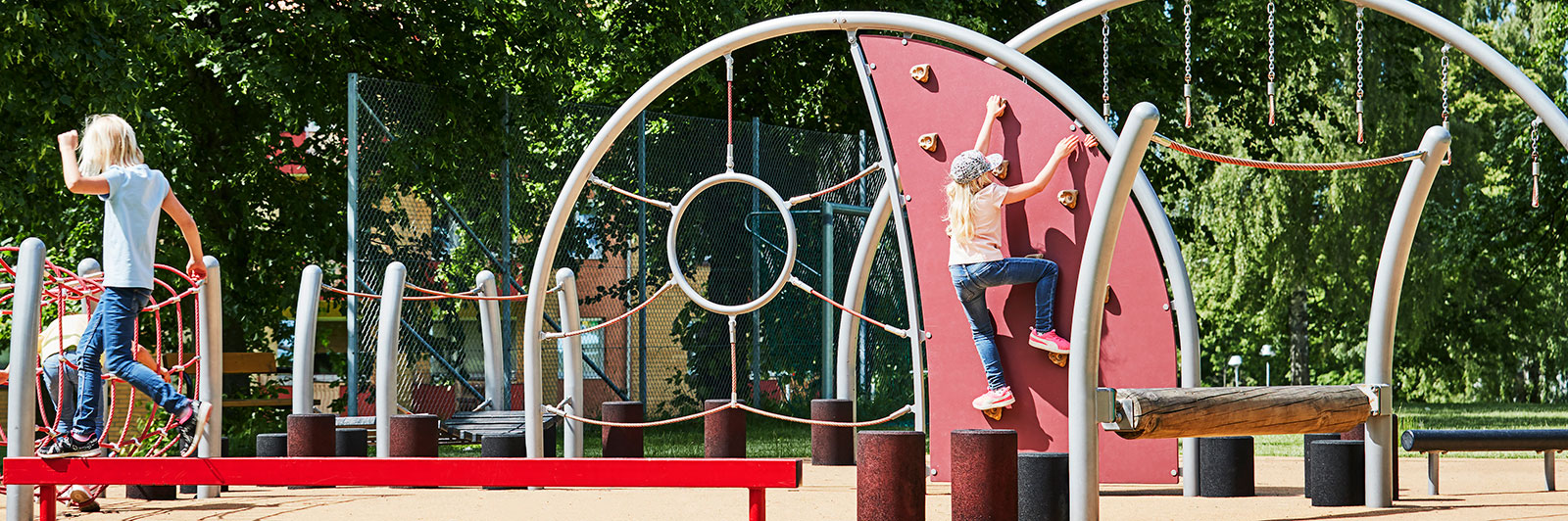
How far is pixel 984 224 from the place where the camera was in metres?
6.82

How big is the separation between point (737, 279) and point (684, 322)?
66 centimetres

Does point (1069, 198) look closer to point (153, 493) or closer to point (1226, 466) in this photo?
point (1226, 466)

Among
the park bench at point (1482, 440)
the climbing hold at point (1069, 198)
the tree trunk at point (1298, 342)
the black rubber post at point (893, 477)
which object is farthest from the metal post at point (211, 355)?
the tree trunk at point (1298, 342)

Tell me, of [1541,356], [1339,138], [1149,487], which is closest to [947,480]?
[1149,487]

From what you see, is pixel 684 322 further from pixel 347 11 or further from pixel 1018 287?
pixel 1018 287

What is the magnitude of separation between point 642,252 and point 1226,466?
23.9 feet

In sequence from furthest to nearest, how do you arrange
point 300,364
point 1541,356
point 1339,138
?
point 1541,356, point 1339,138, point 300,364

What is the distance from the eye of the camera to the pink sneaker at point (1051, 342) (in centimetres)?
A: 673

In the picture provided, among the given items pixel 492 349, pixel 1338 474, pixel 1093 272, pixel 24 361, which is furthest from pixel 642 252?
pixel 1093 272

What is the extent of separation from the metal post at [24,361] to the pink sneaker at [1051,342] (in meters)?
4.11

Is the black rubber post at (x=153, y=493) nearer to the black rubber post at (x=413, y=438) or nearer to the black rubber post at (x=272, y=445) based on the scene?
the black rubber post at (x=272, y=445)

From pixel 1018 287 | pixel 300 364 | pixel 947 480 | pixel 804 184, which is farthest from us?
pixel 804 184

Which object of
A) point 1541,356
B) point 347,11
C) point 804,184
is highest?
point 347,11

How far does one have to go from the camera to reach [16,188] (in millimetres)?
12203
